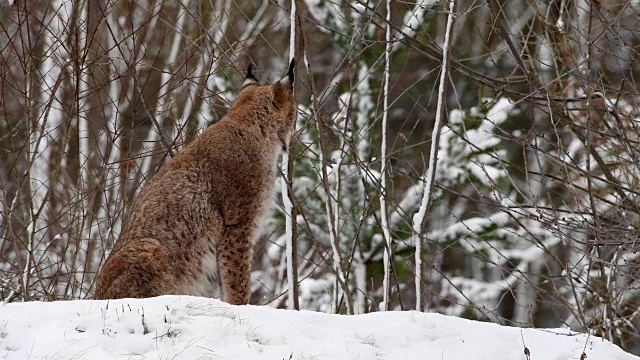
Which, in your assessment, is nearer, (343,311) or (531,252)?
(343,311)

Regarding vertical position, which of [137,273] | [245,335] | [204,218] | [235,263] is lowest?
[245,335]

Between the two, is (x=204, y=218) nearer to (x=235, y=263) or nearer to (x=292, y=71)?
(x=235, y=263)

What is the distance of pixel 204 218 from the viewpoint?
21.6 feet

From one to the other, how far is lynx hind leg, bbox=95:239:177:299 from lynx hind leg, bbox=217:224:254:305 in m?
0.59

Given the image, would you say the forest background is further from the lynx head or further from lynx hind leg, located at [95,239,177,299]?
lynx hind leg, located at [95,239,177,299]

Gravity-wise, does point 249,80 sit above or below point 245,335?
above

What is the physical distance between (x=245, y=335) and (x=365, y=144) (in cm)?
706

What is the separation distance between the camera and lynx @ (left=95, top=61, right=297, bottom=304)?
5.95 meters

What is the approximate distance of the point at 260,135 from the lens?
733 cm

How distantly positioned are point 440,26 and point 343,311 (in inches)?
439

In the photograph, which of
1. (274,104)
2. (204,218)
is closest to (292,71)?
(274,104)

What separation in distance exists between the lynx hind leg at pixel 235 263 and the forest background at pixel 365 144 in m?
0.65

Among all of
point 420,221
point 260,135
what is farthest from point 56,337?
point 420,221

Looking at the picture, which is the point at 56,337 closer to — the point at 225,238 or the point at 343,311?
the point at 225,238
